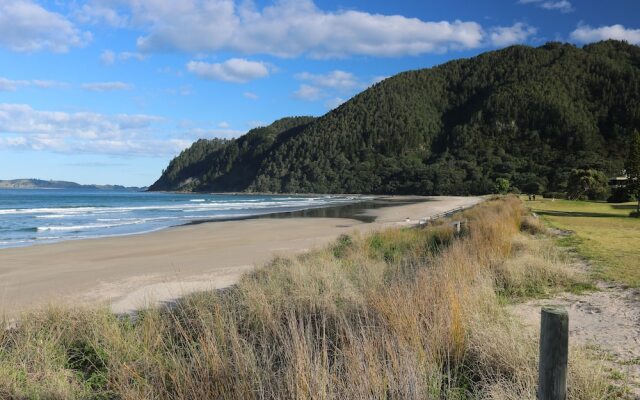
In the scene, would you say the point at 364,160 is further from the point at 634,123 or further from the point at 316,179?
the point at 634,123

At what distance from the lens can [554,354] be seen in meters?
2.71

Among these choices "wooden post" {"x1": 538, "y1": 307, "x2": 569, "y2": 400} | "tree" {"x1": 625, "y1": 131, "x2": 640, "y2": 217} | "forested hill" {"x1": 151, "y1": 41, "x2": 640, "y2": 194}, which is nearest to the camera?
"wooden post" {"x1": 538, "y1": 307, "x2": 569, "y2": 400}

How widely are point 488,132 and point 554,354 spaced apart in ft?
545

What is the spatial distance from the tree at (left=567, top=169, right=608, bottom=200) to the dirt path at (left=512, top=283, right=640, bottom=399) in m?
59.5

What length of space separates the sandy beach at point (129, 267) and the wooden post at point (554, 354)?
5996mm

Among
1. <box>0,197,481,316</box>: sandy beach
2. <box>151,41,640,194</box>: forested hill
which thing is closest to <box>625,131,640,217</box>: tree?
<box>0,197,481,316</box>: sandy beach

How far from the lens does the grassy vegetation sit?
11.6 ft

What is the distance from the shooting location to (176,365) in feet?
12.8

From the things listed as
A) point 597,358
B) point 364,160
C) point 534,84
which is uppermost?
point 534,84

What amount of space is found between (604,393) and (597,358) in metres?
1.39

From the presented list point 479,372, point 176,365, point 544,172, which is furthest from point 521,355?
point 544,172

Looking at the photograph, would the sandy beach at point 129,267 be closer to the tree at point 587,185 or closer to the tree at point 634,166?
the tree at point 634,166

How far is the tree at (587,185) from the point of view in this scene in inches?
2368

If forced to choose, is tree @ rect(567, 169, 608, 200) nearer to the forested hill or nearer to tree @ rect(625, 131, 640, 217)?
tree @ rect(625, 131, 640, 217)
